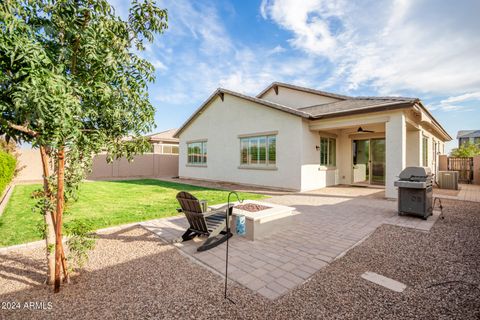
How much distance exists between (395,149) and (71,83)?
1012 centimetres

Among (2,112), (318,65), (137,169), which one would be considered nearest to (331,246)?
(2,112)

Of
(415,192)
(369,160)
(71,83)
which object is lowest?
(415,192)

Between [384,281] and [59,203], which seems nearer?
[59,203]

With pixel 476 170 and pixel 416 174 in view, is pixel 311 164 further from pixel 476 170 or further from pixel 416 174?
pixel 476 170

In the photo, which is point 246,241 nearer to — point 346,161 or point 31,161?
point 346,161

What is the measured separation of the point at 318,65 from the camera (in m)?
14.1

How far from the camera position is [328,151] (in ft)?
42.4

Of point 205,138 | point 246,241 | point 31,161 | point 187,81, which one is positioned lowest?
point 246,241

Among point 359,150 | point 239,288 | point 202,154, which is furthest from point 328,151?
point 239,288

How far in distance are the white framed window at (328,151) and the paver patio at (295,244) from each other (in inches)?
200

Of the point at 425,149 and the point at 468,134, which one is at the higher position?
the point at 468,134

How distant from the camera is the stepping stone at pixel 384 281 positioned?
2951 mm

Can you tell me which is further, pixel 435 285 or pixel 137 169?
pixel 137 169

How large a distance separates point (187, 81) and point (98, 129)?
46.8ft
